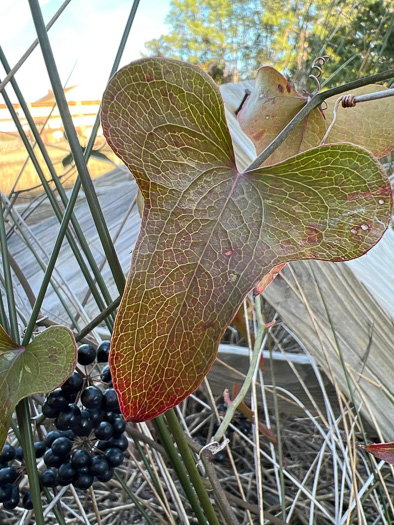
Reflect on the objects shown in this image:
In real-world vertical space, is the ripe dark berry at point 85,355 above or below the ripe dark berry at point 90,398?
above

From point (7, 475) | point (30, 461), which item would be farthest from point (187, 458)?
point (7, 475)

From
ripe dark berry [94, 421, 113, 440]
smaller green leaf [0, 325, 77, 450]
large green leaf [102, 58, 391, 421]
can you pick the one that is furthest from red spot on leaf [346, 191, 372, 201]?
ripe dark berry [94, 421, 113, 440]

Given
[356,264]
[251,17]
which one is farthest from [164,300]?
[251,17]

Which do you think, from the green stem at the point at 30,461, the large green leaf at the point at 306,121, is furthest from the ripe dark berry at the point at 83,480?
the large green leaf at the point at 306,121

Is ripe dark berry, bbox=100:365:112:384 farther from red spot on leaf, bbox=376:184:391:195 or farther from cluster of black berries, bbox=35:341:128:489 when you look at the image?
red spot on leaf, bbox=376:184:391:195

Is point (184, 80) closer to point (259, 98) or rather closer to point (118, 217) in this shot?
point (259, 98)

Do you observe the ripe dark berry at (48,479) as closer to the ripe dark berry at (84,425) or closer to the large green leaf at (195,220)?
the ripe dark berry at (84,425)
